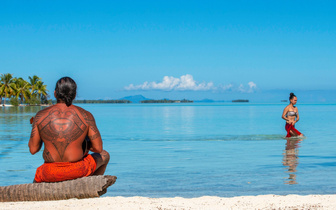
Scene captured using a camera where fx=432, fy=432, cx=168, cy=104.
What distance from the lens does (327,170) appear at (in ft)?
35.3

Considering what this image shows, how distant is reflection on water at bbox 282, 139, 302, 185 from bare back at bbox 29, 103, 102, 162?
4.97 metres

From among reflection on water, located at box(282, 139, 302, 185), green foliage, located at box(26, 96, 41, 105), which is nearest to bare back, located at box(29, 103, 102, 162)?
reflection on water, located at box(282, 139, 302, 185)

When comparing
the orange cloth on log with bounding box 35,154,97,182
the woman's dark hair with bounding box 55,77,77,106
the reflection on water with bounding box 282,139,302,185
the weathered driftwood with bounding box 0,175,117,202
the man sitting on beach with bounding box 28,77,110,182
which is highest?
the woman's dark hair with bounding box 55,77,77,106

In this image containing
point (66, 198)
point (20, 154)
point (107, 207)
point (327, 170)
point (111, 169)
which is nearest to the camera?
point (107, 207)

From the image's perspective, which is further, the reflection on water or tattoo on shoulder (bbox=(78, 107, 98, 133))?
the reflection on water

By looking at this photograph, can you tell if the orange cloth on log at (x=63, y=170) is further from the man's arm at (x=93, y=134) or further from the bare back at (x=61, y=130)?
the man's arm at (x=93, y=134)

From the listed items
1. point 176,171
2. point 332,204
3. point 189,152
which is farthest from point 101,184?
point 189,152

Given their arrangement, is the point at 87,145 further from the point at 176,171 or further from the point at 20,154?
the point at 20,154

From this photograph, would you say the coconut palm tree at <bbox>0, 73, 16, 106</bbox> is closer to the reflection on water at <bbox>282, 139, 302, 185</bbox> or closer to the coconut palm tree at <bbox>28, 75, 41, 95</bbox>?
the coconut palm tree at <bbox>28, 75, 41, 95</bbox>

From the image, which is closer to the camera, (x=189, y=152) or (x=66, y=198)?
(x=66, y=198)

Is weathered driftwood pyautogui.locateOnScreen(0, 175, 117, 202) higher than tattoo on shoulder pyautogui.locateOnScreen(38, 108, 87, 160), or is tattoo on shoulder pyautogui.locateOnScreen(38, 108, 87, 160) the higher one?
tattoo on shoulder pyautogui.locateOnScreen(38, 108, 87, 160)

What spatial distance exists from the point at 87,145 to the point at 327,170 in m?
6.89

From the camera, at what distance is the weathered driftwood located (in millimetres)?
6297

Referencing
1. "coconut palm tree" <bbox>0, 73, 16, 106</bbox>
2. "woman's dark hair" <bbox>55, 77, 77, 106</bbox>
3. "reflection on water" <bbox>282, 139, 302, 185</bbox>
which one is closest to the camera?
"woman's dark hair" <bbox>55, 77, 77, 106</bbox>
